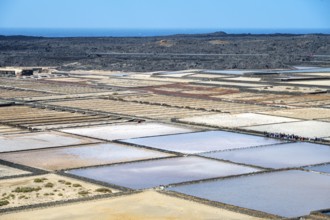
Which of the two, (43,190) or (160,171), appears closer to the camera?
(43,190)

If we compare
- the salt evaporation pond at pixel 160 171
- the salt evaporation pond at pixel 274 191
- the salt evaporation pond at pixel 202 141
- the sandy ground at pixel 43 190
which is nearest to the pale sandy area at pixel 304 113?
the salt evaporation pond at pixel 202 141

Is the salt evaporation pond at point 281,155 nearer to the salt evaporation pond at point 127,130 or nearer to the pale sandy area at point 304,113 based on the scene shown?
the salt evaporation pond at point 127,130

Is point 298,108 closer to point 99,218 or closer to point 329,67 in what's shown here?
point 99,218

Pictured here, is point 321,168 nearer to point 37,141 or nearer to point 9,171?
point 9,171

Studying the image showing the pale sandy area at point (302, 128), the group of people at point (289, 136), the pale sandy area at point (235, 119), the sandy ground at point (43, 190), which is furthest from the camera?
the pale sandy area at point (235, 119)

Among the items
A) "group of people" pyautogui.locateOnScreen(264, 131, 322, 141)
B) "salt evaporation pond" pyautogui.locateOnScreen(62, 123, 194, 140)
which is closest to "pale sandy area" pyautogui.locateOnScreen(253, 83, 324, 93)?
"salt evaporation pond" pyautogui.locateOnScreen(62, 123, 194, 140)

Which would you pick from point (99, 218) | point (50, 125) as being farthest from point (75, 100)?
point (99, 218)

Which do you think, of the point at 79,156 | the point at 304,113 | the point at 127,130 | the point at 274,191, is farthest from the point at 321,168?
the point at 304,113
